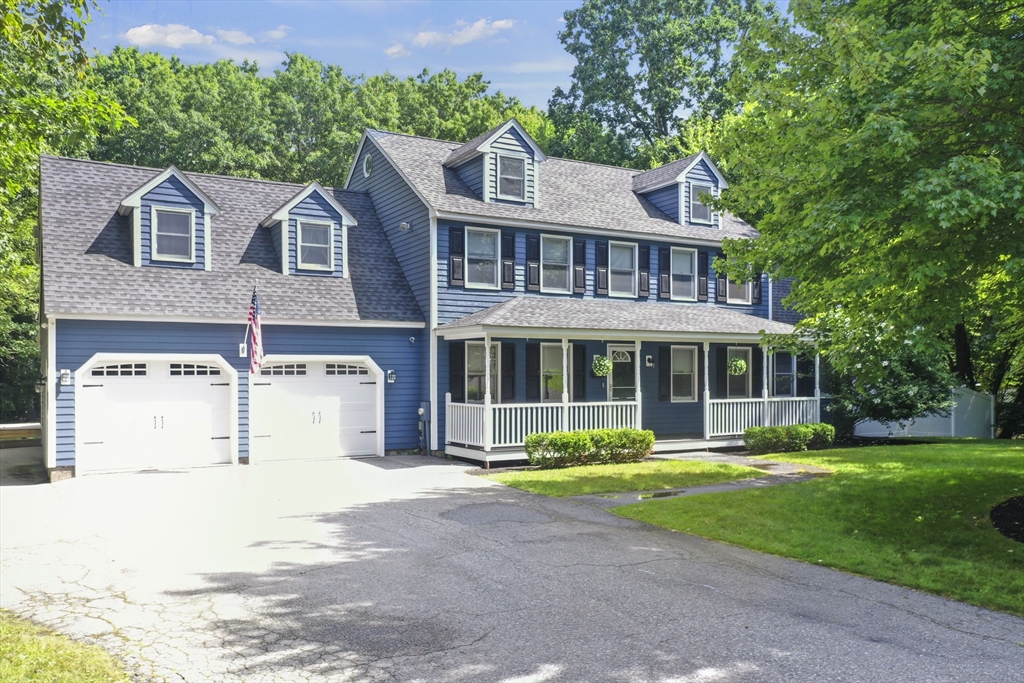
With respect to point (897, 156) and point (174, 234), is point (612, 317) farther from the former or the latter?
point (897, 156)

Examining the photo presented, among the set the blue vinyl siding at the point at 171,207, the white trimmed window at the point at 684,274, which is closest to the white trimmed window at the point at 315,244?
the blue vinyl siding at the point at 171,207

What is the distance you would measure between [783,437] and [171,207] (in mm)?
16148

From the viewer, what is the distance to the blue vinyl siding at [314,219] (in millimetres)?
19812

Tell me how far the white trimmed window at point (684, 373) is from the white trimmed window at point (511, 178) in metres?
6.16

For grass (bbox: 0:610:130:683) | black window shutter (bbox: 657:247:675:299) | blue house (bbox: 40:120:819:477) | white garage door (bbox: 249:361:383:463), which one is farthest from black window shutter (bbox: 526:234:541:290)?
grass (bbox: 0:610:130:683)

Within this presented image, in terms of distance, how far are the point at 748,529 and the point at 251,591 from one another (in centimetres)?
664

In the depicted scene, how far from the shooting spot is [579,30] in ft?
152

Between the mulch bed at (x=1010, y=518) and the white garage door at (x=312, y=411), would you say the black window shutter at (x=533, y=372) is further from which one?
the mulch bed at (x=1010, y=518)

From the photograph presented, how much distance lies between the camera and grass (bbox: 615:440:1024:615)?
898 cm

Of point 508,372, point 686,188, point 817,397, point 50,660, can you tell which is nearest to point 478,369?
point 508,372

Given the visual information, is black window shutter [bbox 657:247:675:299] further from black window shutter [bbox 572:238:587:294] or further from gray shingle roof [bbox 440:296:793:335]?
black window shutter [bbox 572:238:587:294]

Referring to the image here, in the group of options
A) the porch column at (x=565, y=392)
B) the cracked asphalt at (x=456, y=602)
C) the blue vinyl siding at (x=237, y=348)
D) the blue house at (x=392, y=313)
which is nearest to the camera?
the cracked asphalt at (x=456, y=602)

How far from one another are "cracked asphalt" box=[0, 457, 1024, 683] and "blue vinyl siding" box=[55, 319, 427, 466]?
442cm

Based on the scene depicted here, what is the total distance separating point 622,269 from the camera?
74.7ft
